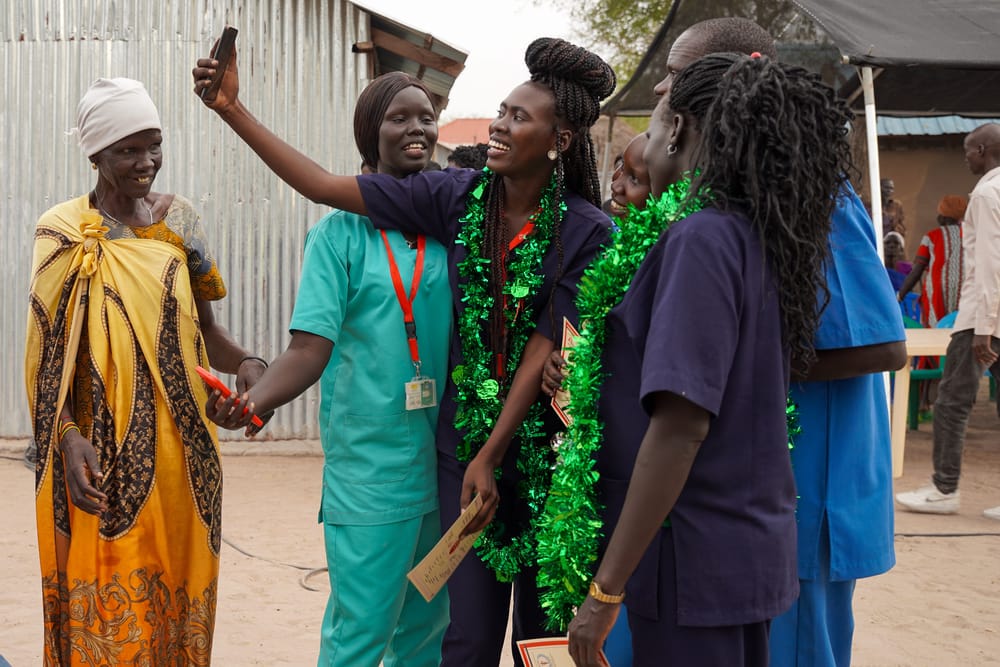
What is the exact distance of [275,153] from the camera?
265 cm

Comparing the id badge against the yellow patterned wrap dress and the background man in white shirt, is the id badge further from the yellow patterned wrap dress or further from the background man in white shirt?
the background man in white shirt

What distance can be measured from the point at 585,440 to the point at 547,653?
1.51ft

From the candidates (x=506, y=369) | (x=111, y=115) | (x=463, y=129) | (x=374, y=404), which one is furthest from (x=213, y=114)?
(x=463, y=129)

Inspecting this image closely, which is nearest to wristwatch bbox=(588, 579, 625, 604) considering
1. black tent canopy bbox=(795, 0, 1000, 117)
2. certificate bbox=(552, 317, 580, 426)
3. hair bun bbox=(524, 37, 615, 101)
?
certificate bbox=(552, 317, 580, 426)

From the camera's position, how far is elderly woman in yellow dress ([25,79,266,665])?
9.91 ft

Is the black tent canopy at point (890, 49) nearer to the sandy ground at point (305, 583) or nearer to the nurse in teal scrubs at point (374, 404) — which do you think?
the sandy ground at point (305, 583)

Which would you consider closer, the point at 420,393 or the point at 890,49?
the point at 420,393

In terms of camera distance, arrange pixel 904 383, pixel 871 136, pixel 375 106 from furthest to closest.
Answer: pixel 904 383
pixel 871 136
pixel 375 106

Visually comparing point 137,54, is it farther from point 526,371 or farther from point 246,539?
point 526,371

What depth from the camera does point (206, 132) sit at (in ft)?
28.7

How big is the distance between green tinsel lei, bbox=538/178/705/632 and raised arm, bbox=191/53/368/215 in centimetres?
79

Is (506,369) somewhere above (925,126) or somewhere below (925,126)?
below

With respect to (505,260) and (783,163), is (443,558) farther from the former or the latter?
(783,163)

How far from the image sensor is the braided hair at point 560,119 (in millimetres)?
2682
